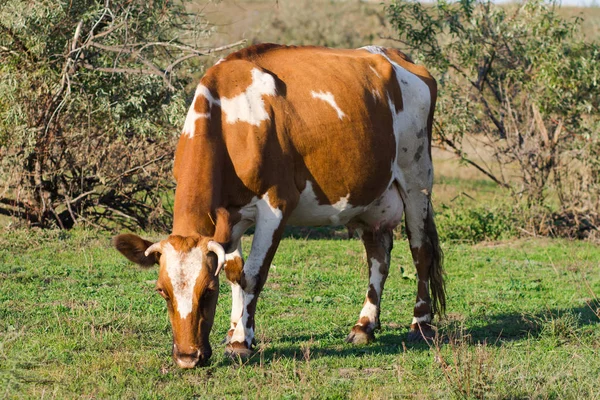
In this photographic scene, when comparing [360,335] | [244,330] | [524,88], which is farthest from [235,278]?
[524,88]

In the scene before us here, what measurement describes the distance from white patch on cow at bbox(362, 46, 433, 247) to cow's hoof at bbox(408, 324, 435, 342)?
2.86 feet

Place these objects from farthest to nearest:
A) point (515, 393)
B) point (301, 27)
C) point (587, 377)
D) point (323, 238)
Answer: point (301, 27)
point (323, 238)
point (587, 377)
point (515, 393)

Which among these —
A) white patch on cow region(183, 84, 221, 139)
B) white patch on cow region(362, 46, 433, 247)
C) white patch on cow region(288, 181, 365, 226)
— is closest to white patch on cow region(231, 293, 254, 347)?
white patch on cow region(288, 181, 365, 226)

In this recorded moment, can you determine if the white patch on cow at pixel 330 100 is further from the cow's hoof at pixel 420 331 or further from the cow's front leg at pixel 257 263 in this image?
the cow's hoof at pixel 420 331

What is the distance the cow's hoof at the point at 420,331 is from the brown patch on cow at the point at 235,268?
6.41 ft

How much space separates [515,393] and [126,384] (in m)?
2.61

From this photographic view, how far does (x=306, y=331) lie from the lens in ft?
24.9

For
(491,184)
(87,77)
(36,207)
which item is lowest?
(491,184)

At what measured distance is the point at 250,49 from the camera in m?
7.25

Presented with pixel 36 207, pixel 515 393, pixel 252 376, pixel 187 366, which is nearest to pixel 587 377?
pixel 515 393

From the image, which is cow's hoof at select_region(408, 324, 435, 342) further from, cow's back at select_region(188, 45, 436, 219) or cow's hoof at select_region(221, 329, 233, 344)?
cow's hoof at select_region(221, 329, 233, 344)

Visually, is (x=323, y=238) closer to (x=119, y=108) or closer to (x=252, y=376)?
(x=119, y=108)

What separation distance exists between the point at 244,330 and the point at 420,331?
2.00 metres

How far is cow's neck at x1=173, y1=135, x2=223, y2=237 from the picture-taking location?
238 inches
